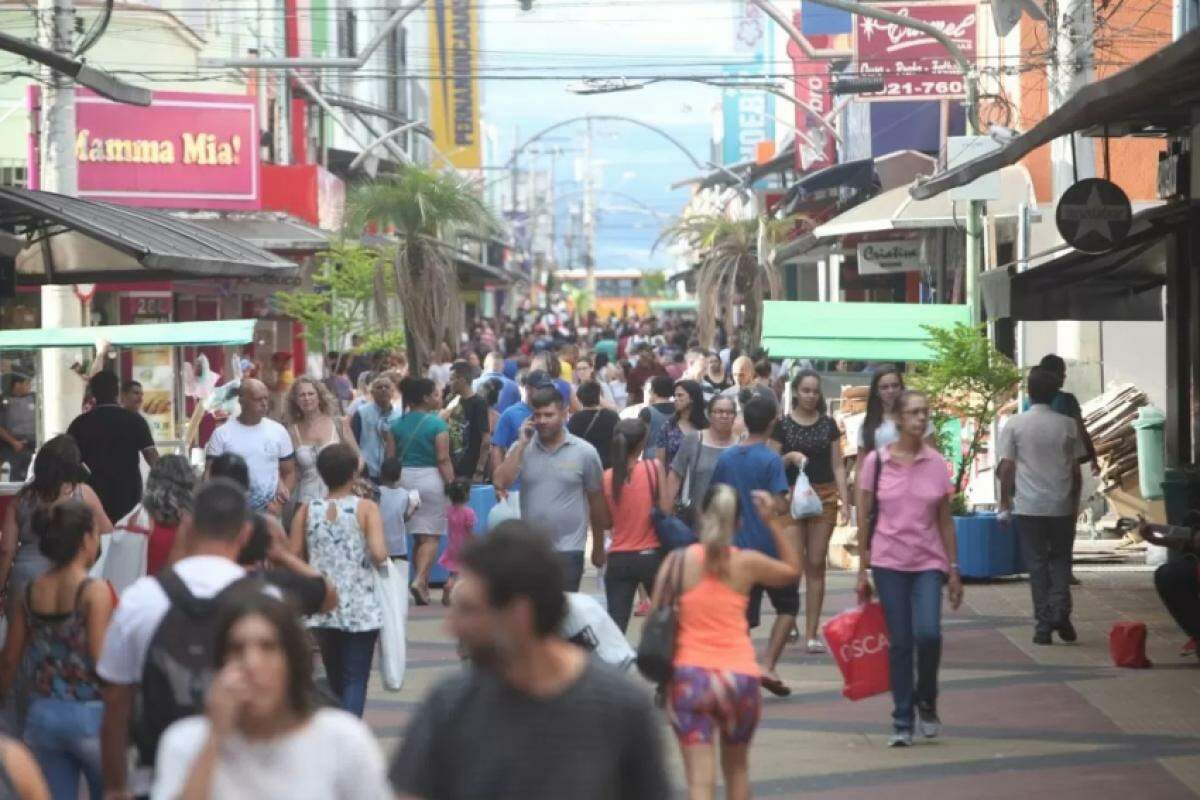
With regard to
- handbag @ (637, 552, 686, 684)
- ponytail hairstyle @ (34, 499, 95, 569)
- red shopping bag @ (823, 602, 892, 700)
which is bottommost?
red shopping bag @ (823, 602, 892, 700)

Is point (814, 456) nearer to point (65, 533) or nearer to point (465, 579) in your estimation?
point (65, 533)

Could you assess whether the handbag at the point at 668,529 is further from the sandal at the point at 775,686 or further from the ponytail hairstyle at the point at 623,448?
the sandal at the point at 775,686

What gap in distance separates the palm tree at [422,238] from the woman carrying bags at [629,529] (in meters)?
19.7

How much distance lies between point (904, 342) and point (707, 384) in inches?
133

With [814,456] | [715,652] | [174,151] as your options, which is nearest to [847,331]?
[814,456]

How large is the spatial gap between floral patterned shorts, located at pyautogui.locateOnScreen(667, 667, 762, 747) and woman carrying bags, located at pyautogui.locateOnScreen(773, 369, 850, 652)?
5435 millimetres

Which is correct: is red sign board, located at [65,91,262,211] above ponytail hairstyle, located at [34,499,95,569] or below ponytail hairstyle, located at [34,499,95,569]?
above

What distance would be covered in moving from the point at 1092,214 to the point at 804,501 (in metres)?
4.21

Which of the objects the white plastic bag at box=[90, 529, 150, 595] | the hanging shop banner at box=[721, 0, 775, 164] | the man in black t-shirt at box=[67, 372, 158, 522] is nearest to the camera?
the white plastic bag at box=[90, 529, 150, 595]

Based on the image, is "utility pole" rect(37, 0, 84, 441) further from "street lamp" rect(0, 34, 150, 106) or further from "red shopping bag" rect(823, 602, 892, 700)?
"red shopping bag" rect(823, 602, 892, 700)

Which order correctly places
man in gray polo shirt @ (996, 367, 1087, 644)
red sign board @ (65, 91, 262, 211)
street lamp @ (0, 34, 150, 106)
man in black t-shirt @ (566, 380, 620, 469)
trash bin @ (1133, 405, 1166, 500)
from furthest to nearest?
red sign board @ (65, 91, 262, 211) → trash bin @ (1133, 405, 1166, 500) → man in black t-shirt @ (566, 380, 620, 469) → man in gray polo shirt @ (996, 367, 1087, 644) → street lamp @ (0, 34, 150, 106)

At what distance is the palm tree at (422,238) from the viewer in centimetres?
3253

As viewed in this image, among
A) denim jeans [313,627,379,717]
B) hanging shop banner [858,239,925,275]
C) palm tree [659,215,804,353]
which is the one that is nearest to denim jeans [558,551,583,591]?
denim jeans [313,627,379,717]

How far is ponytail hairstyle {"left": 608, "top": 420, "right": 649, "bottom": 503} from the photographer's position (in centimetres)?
1173
